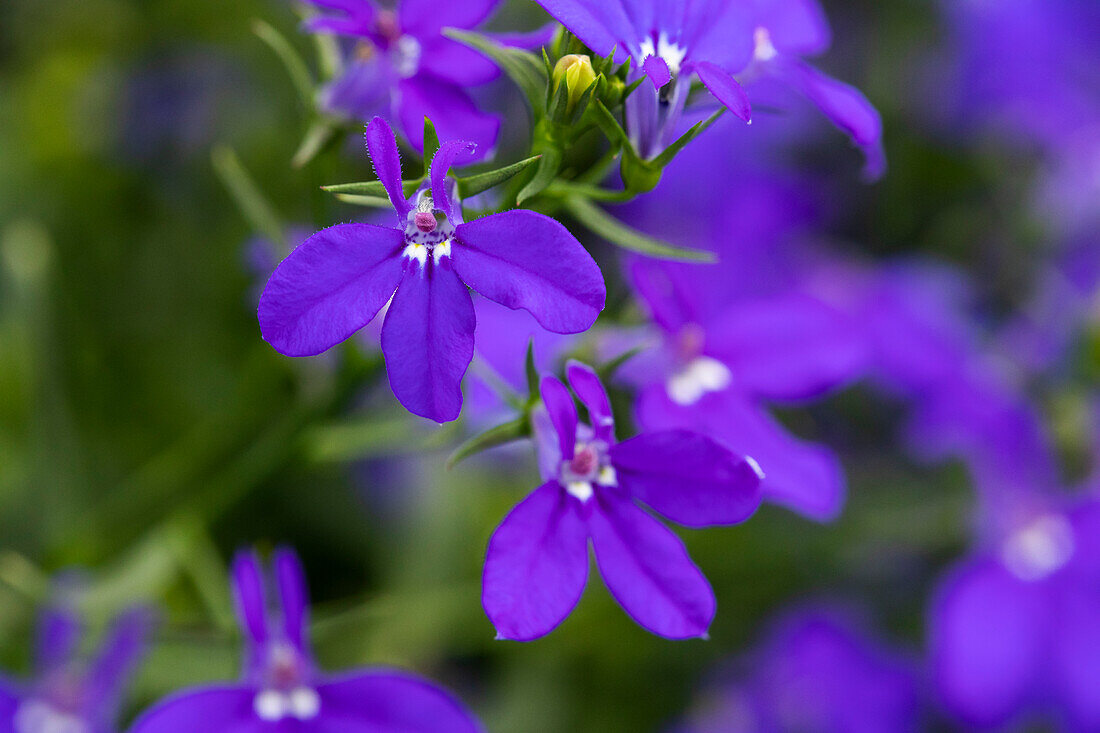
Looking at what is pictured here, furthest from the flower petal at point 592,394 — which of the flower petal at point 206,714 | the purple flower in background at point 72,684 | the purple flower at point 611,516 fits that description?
the purple flower in background at point 72,684

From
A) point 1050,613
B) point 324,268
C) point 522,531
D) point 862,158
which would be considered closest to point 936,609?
point 1050,613

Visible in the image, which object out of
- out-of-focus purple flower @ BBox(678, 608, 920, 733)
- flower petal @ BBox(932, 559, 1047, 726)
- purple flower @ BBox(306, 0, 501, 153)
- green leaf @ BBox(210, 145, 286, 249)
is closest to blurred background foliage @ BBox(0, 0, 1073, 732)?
out-of-focus purple flower @ BBox(678, 608, 920, 733)

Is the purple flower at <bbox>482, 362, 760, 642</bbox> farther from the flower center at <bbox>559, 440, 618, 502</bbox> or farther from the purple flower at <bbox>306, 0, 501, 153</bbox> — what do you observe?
the purple flower at <bbox>306, 0, 501, 153</bbox>

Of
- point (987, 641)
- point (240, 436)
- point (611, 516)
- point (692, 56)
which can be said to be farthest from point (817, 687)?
point (692, 56)

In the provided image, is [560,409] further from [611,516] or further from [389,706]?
[389,706]

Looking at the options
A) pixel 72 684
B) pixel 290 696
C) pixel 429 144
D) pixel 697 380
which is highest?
pixel 429 144

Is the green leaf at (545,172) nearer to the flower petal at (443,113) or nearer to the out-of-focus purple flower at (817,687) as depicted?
the flower petal at (443,113)
